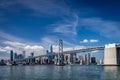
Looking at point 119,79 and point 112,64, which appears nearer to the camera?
point 119,79

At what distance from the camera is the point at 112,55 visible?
9250 cm

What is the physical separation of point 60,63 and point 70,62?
71.3 m

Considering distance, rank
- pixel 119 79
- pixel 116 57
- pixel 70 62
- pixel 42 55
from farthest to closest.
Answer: pixel 70 62, pixel 42 55, pixel 116 57, pixel 119 79

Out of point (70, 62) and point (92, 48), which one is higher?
point (92, 48)

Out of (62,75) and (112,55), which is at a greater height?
(112,55)

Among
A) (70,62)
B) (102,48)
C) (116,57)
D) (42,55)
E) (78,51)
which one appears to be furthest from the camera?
(70,62)

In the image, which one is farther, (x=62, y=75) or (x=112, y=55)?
(x=112, y=55)

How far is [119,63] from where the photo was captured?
3602 inches

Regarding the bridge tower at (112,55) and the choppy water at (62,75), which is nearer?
the choppy water at (62,75)

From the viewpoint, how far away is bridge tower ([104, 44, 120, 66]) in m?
91.1

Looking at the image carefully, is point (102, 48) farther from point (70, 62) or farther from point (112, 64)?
point (70, 62)

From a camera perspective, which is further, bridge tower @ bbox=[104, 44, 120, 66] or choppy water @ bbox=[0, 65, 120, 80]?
bridge tower @ bbox=[104, 44, 120, 66]

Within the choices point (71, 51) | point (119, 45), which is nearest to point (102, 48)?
point (119, 45)

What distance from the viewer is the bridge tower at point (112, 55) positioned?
3585 inches
